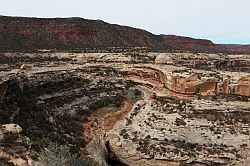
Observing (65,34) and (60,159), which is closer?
(60,159)

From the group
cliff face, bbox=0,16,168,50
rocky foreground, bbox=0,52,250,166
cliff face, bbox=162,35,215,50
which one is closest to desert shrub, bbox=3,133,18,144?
rocky foreground, bbox=0,52,250,166

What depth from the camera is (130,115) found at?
117ft

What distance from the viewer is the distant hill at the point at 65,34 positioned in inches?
2709

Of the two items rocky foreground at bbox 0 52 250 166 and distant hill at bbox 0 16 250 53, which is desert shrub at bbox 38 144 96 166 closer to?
rocky foreground at bbox 0 52 250 166

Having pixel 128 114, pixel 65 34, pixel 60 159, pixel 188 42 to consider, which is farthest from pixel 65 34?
pixel 60 159

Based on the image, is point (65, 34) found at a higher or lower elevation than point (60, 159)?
higher

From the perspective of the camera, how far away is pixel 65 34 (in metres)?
77.6

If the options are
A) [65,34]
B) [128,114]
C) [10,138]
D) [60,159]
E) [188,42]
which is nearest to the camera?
[60,159]

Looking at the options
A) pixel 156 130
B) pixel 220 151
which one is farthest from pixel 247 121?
pixel 156 130

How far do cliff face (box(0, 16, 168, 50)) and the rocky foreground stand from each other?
25.1m

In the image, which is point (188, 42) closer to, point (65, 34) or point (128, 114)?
point (65, 34)

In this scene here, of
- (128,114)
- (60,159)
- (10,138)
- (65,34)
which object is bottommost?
(128,114)

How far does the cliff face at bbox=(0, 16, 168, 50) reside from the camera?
226 feet

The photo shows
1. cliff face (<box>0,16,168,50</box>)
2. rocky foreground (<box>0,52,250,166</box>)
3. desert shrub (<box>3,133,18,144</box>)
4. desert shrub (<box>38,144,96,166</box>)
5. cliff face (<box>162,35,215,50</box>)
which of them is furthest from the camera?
cliff face (<box>162,35,215,50</box>)
